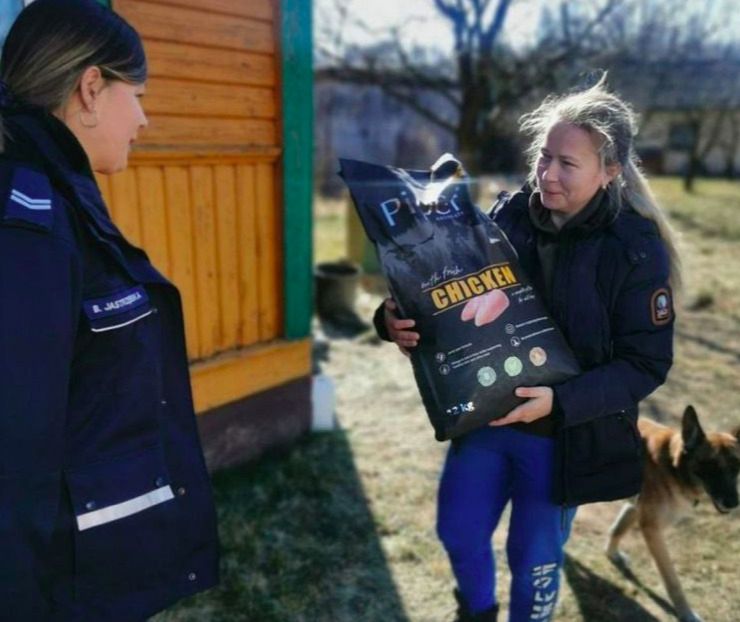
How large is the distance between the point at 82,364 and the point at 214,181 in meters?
2.43

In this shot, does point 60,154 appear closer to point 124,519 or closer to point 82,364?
point 82,364

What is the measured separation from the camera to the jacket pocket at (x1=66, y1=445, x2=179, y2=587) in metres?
1.31

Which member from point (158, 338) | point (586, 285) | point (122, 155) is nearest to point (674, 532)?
point (586, 285)

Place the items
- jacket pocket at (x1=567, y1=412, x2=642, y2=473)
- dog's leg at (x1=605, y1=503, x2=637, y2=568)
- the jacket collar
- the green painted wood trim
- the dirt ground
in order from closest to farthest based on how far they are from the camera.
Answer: the jacket collar < jacket pocket at (x1=567, y1=412, x2=642, y2=473) < the dirt ground < dog's leg at (x1=605, y1=503, x2=637, y2=568) < the green painted wood trim

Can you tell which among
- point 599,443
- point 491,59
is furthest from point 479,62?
point 599,443

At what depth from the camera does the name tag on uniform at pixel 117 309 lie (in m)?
1.25

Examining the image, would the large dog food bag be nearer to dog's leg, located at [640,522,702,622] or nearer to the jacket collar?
the jacket collar

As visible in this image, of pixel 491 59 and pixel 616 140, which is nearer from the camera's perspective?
pixel 616 140

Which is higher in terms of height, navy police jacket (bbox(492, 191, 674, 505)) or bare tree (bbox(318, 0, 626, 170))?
bare tree (bbox(318, 0, 626, 170))

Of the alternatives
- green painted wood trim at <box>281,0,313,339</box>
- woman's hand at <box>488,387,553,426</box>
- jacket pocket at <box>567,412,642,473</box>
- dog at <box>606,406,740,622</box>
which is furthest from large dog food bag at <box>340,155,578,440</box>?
green painted wood trim at <box>281,0,313,339</box>

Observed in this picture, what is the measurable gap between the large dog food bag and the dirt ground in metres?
0.78

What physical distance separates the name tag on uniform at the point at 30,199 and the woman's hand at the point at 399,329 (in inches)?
41.6

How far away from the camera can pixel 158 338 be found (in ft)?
4.81

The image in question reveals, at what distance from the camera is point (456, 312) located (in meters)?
1.88
